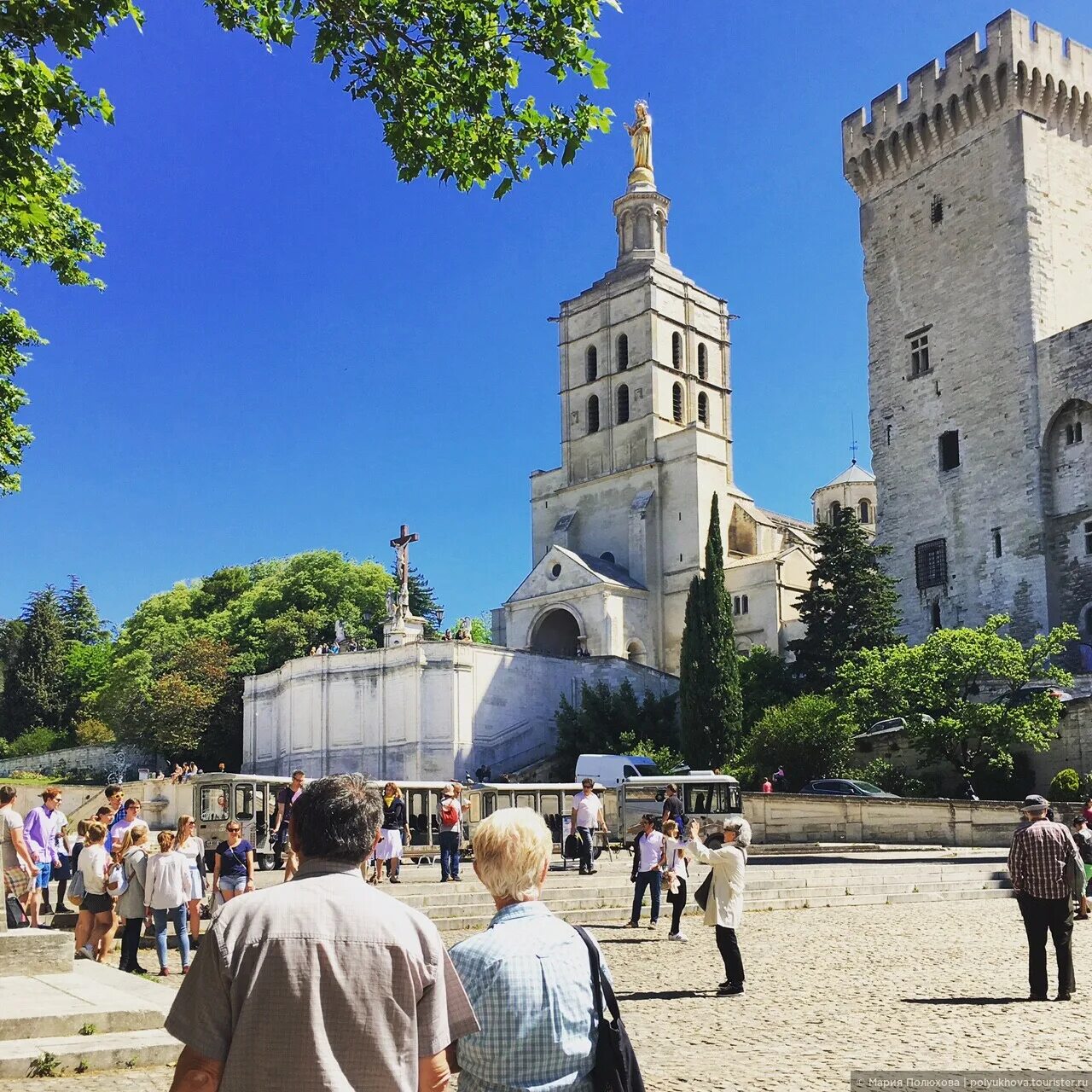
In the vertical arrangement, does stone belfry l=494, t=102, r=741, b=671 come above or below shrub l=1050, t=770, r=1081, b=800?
above

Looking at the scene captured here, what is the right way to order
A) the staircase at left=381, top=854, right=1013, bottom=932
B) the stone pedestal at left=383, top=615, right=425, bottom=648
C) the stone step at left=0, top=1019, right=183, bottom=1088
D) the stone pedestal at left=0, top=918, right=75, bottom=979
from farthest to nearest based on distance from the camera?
the stone pedestal at left=383, top=615, right=425, bottom=648, the staircase at left=381, top=854, right=1013, bottom=932, the stone pedestal at left=0, top=918, right=75, bottom=979, the stone step at left=0, top=1019, right=183, bottom=1088

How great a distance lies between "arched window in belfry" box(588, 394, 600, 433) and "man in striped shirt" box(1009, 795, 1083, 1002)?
60.5m

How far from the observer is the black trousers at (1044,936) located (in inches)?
408

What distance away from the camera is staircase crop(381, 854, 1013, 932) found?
1778cm

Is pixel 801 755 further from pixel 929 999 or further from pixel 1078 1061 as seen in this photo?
pixel 1078 1061

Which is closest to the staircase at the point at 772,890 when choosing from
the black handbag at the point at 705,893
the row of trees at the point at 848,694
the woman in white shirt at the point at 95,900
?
the woman in white shirt at the point at 95,900

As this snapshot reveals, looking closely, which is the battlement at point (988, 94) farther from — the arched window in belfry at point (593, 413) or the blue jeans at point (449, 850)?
the blue jeans at point (449, 850)

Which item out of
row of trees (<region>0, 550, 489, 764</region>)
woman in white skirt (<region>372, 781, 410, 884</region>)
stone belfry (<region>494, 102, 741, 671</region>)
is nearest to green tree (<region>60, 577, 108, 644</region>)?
row of trees (<region>0, 550, 489, 764</region>)

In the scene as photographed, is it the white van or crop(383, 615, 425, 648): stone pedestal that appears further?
crop(383, 615, 425, 648): stone pedestal

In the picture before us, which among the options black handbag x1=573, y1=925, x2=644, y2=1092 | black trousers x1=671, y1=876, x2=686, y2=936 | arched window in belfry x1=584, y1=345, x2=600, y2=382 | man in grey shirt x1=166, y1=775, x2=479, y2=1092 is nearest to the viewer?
man in grey shirt x1=166, y1=775, x2=479, y2=1092

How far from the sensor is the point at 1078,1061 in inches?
314

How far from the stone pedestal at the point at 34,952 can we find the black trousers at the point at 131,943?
5.73 feet

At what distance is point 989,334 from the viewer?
44250 millimetres

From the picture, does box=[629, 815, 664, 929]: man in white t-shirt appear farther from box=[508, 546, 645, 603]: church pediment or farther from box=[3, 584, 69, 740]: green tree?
box=[3, 584, 69, 740]: green tree
